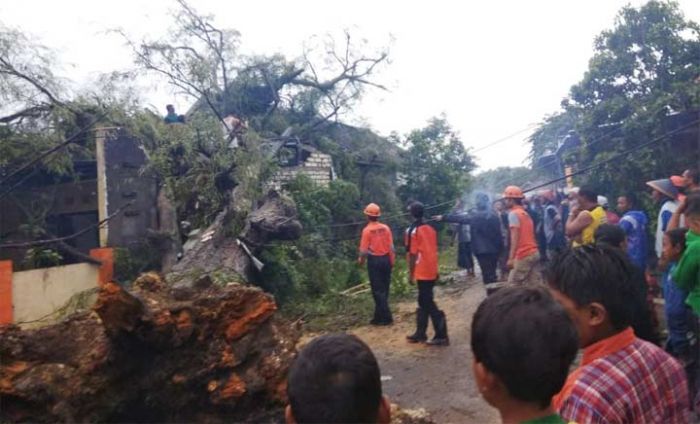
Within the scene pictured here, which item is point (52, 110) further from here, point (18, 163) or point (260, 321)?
point (260, 321)

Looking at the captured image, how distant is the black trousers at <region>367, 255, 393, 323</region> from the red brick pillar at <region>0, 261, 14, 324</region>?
5.05m

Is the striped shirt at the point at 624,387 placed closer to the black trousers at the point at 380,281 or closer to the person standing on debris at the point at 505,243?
the black trousers at the point at 380,281

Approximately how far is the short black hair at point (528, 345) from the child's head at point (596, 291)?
40 centimetres

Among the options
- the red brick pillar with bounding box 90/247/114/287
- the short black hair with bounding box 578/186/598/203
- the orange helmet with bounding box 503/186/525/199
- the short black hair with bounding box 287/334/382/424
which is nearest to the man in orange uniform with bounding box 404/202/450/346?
the orange helmet with bounding box 503/186/525/199

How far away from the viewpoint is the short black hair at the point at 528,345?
1.25m

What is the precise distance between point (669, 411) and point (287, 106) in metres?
16.4

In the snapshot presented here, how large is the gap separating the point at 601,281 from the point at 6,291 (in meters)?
8.30

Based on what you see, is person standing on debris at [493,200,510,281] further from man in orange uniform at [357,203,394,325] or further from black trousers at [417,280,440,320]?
black trousers at [417,280,440,320]

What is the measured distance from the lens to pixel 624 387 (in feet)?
5.03

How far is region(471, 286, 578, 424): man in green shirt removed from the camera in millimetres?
1250

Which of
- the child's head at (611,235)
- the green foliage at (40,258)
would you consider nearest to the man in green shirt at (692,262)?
the child's head at (611,235)

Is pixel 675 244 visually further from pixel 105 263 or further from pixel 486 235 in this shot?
pixel 105 263

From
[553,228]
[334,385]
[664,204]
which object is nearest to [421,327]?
[664,204]

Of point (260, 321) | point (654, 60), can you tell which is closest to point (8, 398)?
point (260, 321)
